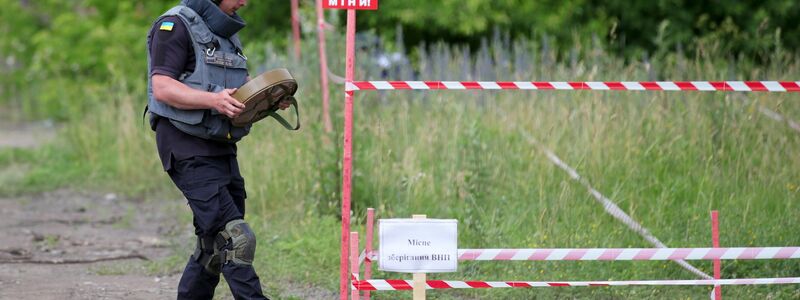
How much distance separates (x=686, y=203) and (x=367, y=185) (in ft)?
7.70

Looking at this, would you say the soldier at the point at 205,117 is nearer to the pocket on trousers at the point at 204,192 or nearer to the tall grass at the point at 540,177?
the pocket on trousers at the point at 204,192

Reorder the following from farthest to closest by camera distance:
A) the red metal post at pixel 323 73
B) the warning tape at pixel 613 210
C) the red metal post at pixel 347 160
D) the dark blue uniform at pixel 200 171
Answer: the red metal post at pixel 323 73 < the warning tape at pixel 613 210 < the red metal post at pixel 347 160 < the dark blue uniform at pixel 200 171

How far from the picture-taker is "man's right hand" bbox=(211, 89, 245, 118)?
5480 millimetres

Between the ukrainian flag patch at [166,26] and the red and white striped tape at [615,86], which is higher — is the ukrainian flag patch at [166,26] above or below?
above

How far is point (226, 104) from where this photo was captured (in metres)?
5.48

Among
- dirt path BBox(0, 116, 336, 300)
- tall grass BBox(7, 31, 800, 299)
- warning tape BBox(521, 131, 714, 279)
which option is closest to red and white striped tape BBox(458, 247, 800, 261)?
warning tape BBox(521, 131, 714, 279)

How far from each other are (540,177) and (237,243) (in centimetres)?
353

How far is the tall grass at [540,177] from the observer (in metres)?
7.71

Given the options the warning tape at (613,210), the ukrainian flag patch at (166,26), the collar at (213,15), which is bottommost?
the warning tape at (613,210)

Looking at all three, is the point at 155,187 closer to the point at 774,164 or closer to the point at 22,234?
the point at 22,234

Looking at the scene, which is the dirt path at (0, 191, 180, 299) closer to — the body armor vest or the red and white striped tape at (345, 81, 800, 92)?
the body armor vest

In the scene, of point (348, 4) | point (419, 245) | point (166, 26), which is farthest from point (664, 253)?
point (166, 26)

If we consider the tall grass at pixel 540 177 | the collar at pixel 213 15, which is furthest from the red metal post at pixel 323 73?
the collar at pixel 213 15

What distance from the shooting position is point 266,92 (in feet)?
18.4
